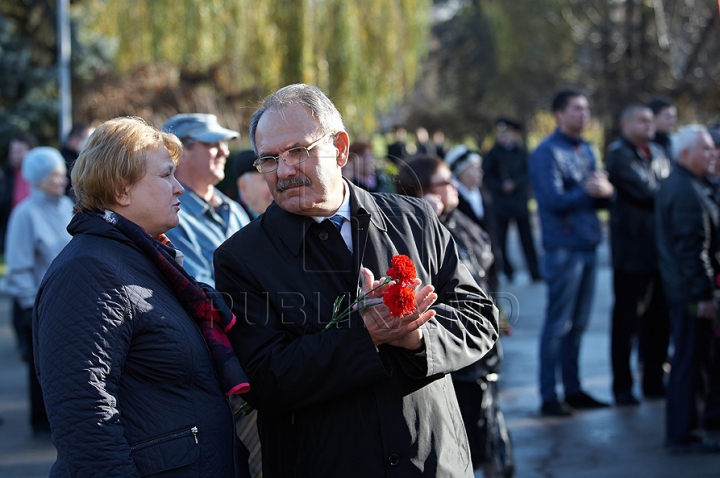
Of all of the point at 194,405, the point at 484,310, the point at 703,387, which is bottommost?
the point at 703,387

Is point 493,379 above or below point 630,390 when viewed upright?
above

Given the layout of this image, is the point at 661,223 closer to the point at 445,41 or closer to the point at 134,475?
the point at 134,475

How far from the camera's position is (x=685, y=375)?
5598 millimetres

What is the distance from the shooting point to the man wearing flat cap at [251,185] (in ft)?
15.8

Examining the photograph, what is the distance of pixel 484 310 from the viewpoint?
2945 millimetres

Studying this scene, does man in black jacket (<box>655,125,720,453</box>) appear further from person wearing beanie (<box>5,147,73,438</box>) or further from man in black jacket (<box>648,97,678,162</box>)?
person wearing beanie (<box>5,147,73,438</box>)

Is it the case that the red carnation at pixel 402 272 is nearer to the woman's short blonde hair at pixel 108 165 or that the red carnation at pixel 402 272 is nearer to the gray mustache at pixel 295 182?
the gray mustache at pixel 295 182

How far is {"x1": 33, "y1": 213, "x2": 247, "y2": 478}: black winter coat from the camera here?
7.51 feet

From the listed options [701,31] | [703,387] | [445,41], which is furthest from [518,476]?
[445,41]

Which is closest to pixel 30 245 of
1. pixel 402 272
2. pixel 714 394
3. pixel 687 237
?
pixel 402 272

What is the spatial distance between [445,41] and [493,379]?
30.7 meters

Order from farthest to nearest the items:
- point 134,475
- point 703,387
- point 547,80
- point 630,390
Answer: point 547,80
point 630,390
point 703,387
point 134,475

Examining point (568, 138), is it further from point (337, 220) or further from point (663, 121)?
point (337, 220)

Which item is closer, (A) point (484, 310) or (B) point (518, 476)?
(A) point (484, 310)
